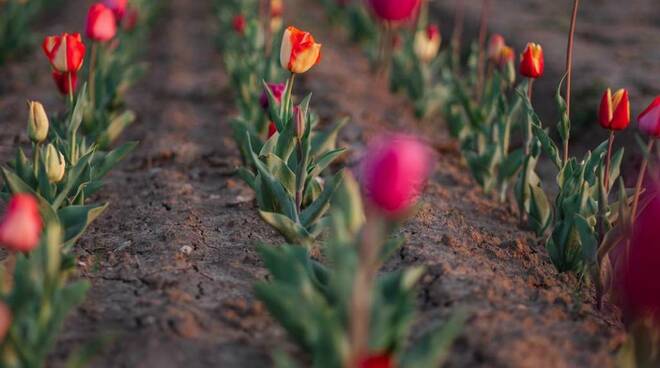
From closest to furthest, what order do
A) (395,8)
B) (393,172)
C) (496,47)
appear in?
(393,172) < (395,8) < (496,47)

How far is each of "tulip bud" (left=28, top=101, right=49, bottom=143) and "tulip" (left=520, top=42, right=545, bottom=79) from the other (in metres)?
1.79

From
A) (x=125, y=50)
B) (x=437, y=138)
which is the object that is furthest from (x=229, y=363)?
(x=125, y=50)

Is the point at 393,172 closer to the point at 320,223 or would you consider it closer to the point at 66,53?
the point at 320,223

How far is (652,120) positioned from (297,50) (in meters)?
1.21

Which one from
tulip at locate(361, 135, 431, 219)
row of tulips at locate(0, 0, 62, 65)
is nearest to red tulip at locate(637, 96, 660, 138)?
tulip at locate(361, 135, 431, 219)

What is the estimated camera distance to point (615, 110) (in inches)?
105

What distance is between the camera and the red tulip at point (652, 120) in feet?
7.97

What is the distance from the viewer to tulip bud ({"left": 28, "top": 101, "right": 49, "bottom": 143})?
8.55 ft

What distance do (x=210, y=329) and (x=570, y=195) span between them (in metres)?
1.37

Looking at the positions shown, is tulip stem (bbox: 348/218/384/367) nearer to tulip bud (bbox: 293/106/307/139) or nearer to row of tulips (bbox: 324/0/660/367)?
row of tulips (bbox: 324/0/660/367)

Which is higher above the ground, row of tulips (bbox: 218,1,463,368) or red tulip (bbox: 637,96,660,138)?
red tulip (bbox: 637,96,660,138)

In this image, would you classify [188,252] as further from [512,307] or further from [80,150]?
[512,307]

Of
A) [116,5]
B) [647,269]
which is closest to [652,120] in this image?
[647,269]

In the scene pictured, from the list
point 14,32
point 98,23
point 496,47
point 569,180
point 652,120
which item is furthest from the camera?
point 14,32
